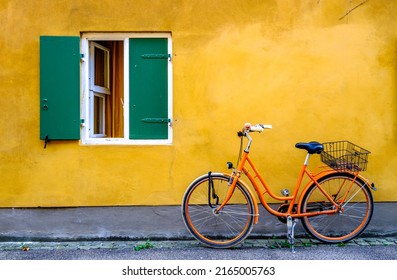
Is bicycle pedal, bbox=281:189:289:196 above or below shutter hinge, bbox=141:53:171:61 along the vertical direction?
below

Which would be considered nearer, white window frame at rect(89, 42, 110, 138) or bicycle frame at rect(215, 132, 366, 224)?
bicycle frame at rect(215, 132, 366, 224)

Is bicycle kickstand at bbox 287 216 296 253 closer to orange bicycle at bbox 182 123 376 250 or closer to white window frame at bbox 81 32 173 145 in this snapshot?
orange bicycle at bbox 182 123 376 250

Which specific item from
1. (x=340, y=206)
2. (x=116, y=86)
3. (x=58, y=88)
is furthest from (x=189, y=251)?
(x=58, y=88)

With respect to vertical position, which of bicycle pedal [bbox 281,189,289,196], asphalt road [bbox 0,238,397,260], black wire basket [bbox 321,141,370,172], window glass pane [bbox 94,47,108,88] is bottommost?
asphalt road [bbox 0,238,397,260]

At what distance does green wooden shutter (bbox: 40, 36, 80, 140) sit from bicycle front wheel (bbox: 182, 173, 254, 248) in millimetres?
1633

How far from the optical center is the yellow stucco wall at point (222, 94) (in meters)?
5.32

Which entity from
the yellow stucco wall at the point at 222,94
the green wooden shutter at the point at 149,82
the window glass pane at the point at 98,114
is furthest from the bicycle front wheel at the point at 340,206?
the window glass pane at the point at 98,114

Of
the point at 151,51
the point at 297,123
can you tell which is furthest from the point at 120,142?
the point at 297,123

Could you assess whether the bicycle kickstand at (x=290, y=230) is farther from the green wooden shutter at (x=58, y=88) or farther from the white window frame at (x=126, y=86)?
the green wooden shutter at (x=58, y=88)

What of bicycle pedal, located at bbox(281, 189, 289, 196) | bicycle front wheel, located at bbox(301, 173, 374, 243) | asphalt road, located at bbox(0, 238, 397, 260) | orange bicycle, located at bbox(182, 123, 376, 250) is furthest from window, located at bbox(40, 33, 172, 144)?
bicycle front wheel, located at bbox(301, 173, 374, 243)

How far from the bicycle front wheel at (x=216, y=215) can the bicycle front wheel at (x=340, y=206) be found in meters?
0.75

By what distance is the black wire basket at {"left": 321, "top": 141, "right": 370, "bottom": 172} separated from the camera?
4.94m
